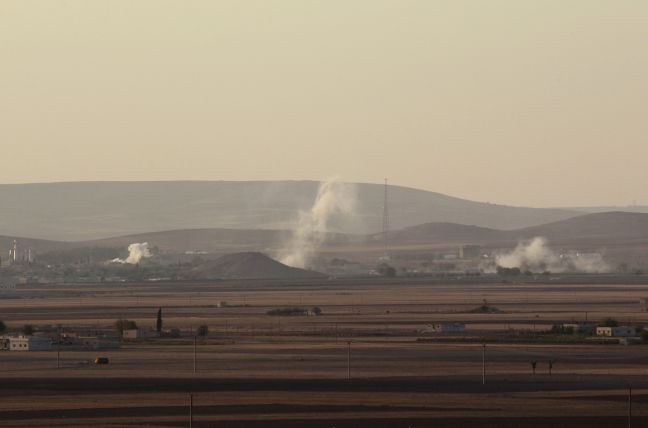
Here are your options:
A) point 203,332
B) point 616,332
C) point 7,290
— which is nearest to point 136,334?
point 203,332

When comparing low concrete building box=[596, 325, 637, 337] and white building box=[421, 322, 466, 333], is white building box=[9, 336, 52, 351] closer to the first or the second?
white building box=[421, 322, 466, 333]

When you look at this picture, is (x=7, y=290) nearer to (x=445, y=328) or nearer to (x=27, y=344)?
(x=445, y=328)

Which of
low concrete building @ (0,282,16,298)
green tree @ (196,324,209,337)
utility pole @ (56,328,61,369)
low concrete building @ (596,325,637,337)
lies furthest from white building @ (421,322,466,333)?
low concrete building @ (0,282,16,298)

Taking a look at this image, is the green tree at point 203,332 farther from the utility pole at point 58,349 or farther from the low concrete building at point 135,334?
the utility pole at point 58,349

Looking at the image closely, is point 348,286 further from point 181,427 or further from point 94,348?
point 181,427

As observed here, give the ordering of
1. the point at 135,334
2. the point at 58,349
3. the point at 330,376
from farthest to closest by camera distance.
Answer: the point at 135,334 < the point at 58,349 < the point at 330,376
